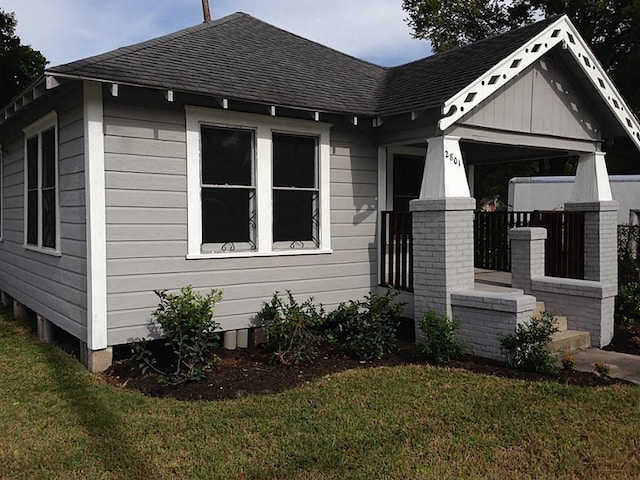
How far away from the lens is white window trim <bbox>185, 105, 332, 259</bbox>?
634cm

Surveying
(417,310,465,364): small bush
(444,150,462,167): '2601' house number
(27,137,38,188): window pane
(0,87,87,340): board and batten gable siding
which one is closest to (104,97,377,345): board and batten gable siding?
(0,87,87,340): board and batten gable siding

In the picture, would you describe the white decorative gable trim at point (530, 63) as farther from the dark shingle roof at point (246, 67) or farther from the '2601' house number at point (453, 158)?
the dark shingle roof at point (246, 67)

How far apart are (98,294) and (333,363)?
260 cm

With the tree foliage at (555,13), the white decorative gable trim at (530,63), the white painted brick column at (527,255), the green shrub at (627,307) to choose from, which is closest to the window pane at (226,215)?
the white decorative gable trim at (530,63)

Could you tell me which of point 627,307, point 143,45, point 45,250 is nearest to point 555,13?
point 627,307

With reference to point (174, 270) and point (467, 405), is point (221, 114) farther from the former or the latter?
point (467, 405)

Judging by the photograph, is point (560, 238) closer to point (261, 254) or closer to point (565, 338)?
point (565, 338)

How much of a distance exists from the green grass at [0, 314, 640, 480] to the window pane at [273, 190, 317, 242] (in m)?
2.07

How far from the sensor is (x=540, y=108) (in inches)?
312

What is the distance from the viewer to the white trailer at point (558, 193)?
46.7ft

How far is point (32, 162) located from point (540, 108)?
7153 millimetres

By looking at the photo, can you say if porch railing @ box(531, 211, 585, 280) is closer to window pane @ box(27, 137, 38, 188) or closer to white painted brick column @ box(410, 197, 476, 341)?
white painted brick column @ box(410, 197, 476, 341)

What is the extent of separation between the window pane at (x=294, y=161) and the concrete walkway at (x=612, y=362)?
3699 mm

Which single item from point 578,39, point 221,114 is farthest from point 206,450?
point 578,39
